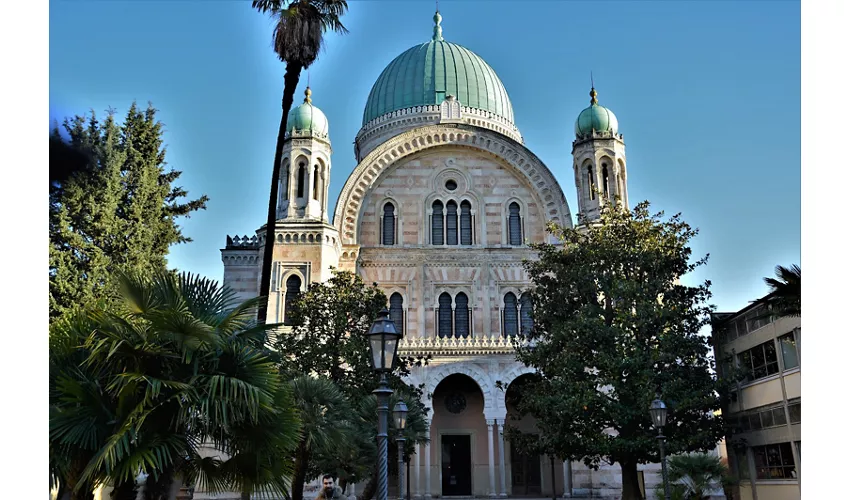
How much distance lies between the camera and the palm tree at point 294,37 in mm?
18734

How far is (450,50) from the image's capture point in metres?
38.1

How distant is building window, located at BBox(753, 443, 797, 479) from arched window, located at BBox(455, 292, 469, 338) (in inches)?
476

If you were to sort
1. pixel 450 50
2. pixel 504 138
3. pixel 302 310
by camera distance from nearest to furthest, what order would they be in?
1. pixel 302 310
2. pixel 504 138
3. pixel 450 50

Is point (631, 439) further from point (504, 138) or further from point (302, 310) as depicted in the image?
point (504, 138)

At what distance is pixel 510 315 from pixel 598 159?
7.23 meters

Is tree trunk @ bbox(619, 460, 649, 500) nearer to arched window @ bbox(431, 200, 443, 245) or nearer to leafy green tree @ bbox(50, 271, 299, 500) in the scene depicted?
leafy green tree @ bbox(50, 271, 299, 500)

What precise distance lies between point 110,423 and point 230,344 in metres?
1.68

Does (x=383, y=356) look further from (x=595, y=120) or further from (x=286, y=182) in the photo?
(x=595, y=120)

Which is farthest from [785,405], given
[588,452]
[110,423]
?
[110,423]

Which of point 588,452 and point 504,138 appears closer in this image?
point 588,452

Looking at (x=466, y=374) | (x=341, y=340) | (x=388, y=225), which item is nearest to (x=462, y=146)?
(x=388, y=225)

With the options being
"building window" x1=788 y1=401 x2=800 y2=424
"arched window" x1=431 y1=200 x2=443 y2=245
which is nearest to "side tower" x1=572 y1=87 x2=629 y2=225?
"arched window" x1=431 y1=200 x2=443 y2=245

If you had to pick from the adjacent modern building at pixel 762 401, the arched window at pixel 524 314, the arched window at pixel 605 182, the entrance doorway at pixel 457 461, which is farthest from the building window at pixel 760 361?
the entrance doorway at pixel 457 461
